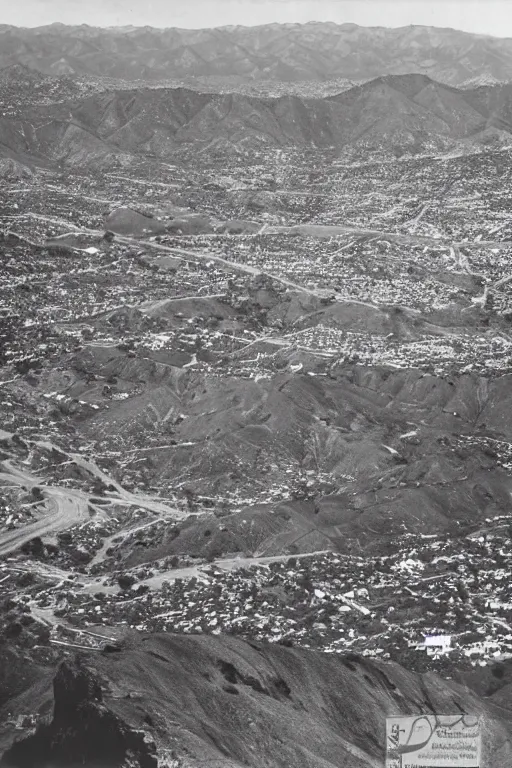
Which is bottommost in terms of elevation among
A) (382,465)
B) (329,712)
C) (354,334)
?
(329,712)

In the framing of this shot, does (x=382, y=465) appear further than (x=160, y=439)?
No

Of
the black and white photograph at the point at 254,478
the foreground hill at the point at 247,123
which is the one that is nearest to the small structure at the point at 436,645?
the black and white photograph at the point at 254,478

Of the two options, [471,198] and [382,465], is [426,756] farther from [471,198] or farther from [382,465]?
[471,198]

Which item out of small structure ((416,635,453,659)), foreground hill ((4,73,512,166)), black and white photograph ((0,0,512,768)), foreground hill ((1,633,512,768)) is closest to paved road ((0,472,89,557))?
black and white photograph ((0,0,512,768))

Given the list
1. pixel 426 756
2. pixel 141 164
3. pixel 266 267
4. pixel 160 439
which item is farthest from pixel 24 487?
pixel 141 164

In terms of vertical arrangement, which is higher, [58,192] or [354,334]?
[58,192]

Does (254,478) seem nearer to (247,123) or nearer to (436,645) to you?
(436,645)

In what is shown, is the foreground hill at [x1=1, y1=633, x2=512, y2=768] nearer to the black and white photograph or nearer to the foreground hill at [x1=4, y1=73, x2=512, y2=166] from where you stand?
the black and white photograph
